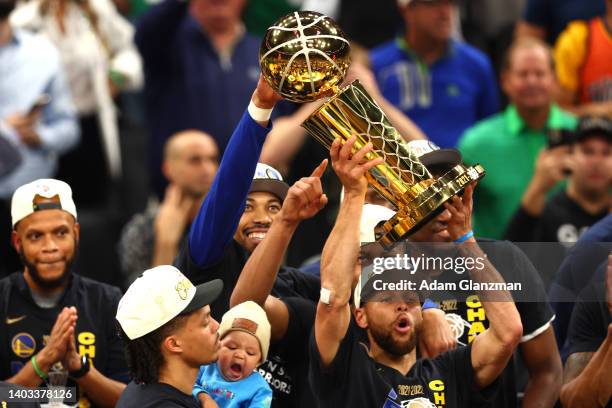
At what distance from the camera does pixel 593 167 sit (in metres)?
8.20

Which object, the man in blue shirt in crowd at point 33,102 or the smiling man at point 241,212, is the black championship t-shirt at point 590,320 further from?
the man in blue shirt in crowd at point 33,102

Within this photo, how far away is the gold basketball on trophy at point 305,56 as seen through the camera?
16.7ft

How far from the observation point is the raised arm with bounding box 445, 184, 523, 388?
17.2 feet

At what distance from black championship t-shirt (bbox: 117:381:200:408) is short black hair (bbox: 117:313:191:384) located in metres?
0.03

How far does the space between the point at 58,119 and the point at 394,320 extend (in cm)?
444

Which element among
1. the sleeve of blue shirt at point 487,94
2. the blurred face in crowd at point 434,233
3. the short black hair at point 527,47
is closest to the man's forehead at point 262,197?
the blurred face in crowd at point 434,233

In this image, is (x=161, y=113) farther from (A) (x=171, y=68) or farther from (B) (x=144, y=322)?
(B) (x=144, y=322)

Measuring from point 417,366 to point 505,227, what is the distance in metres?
3.31

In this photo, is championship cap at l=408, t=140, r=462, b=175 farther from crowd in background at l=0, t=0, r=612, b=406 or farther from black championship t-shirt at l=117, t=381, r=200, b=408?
crowd in background at l=0, t=0, r=612, b=406

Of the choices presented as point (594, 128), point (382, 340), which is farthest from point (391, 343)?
point (594, 128)

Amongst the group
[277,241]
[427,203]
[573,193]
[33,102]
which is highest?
[33,102]

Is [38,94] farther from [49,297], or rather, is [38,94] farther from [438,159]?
[438,159]

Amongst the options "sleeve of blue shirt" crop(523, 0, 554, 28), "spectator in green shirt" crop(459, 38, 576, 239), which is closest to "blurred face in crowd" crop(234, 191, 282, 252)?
"spectator in green shirt" crop(459, 38, 576, 239)

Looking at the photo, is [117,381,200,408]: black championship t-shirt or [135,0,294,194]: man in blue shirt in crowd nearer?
[117,381,200,408]: black championship t-shirt
